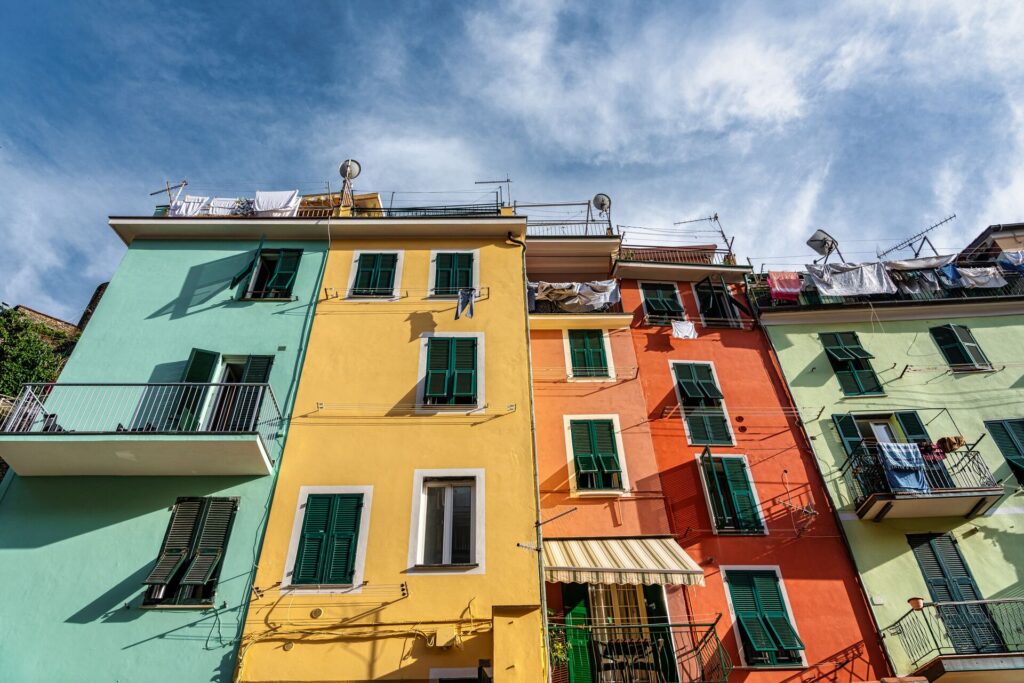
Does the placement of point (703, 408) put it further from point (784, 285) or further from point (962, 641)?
point (962, 641)

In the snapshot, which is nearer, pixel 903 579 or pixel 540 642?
pixel 540 642

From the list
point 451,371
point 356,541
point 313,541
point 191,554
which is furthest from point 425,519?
point 191,554

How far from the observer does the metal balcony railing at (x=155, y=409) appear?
35.7 feet

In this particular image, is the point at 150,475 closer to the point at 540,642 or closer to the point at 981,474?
the point at 540,642

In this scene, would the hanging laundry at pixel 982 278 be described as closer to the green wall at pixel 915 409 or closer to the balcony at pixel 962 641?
the green wall at pixel 915 409

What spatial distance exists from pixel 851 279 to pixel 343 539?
16.6 metres

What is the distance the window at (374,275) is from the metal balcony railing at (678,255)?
8365 mm

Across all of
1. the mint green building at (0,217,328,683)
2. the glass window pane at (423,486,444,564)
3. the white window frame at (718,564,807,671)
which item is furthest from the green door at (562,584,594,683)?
the mint green building at (0,217,328,683)

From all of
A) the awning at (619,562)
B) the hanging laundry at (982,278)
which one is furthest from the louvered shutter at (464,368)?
the hanging laundry at (982,278)

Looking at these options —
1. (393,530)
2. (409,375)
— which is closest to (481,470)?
(393,530)

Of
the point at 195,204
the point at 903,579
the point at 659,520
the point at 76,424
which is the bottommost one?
the point at 903,579

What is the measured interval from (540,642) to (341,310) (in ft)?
27.1

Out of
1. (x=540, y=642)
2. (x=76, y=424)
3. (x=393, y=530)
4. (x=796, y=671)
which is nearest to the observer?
(x=540, y=642)

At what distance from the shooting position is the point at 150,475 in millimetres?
10766
